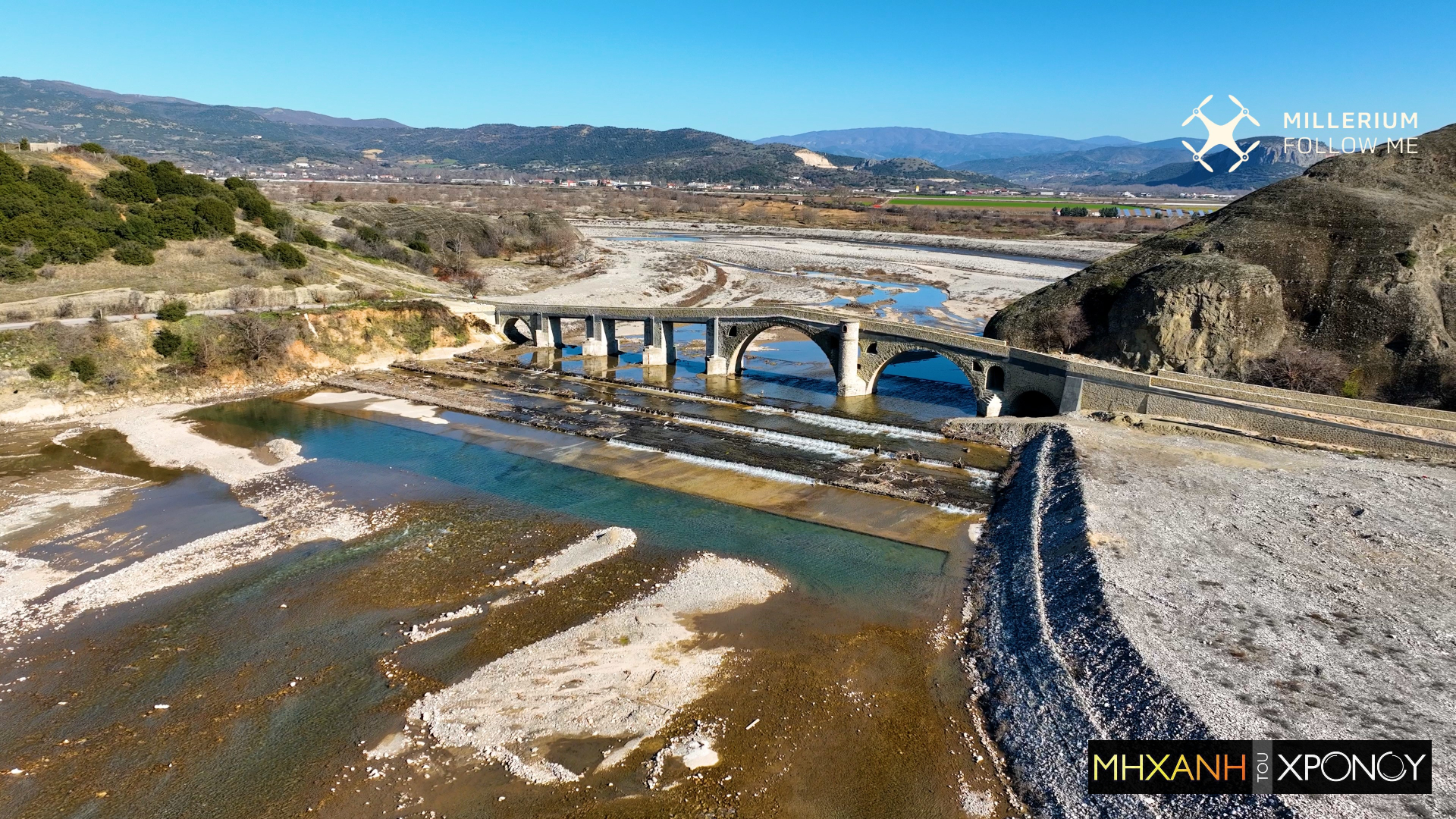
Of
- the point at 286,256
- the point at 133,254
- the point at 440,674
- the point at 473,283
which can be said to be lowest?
the point at 440,674

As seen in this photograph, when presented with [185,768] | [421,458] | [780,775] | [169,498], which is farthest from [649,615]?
[169,498]

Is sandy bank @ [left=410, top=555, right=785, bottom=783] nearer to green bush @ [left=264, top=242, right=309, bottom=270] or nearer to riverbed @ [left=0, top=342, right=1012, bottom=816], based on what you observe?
riverbed @ [left=0, top=342, right=1012, bottom=816]

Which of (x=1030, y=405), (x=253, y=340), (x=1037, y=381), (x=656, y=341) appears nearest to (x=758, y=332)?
(x=656, y=341)

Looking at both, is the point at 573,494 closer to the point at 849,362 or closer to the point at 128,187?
the point at 849,362

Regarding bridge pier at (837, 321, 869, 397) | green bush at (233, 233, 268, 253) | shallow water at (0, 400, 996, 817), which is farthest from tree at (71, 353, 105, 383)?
bridge pier at (837, 321, 869, 397)

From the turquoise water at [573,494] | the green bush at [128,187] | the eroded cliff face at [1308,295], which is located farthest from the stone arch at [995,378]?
the green bush at [128,187]

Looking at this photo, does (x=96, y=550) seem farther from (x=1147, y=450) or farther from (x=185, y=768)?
(x=1147, y=450)
